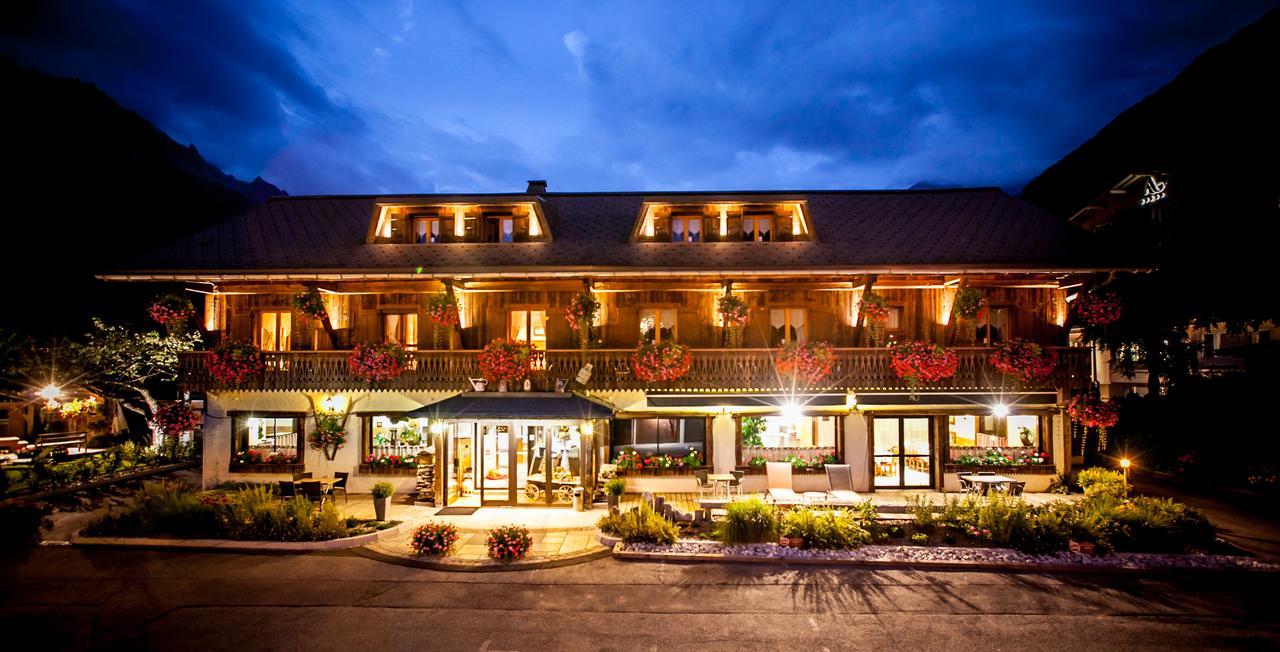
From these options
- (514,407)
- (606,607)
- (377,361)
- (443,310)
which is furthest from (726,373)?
(377,361)

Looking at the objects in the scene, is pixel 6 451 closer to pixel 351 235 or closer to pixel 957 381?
pixel 351 235

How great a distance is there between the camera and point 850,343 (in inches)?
703

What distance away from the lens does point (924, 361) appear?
15539 mm

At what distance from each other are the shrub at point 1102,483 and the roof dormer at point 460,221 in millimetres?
17452

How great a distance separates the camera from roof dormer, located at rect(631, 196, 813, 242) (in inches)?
739

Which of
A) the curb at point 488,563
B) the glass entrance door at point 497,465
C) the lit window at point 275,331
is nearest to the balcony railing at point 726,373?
the glass entrance door at point 497,465

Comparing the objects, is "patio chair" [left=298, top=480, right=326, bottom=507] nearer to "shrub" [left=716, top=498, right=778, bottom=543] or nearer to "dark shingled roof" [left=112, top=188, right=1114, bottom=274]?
"dark shingled roof" [left=112, top=188, right=1114, bottom=274]

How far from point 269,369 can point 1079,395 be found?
24013mm

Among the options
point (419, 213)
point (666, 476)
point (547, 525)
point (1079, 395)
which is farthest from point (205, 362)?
point (1079, 395)

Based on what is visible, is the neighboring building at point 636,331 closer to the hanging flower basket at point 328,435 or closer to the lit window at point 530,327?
the lit window at point 530,327

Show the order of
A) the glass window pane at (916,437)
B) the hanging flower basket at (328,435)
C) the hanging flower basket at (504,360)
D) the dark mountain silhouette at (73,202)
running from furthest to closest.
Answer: the dark mountain silhouette at (73,202)
the glass window pane at (916,437)
the hanging flower basket at (328,435)
the hanging flower basket at (504,360)

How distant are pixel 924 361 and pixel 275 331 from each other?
68.2ft

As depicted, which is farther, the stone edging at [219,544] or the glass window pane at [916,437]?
the glass window pane at [916,437]

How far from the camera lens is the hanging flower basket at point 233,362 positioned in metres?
16.4
